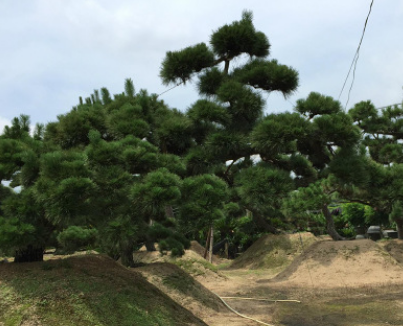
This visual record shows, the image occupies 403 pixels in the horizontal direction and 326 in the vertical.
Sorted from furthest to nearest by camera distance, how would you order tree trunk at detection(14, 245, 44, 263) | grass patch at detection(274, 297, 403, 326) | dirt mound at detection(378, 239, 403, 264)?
dirt mound at detection(378, 239, 403, 264) → grass patch at detection(274, 297, 403, 326) → tree trunk at detection(14, 245, 44, 263)

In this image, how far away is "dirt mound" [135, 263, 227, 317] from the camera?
7.51m

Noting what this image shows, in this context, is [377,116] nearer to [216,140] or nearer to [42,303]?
[216,140]

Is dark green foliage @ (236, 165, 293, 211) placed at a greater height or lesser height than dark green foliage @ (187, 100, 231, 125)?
lesser

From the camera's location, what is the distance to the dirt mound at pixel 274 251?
14852 mm

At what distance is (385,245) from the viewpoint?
497 inches

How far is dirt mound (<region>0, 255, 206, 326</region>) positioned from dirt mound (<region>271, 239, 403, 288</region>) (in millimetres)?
5721

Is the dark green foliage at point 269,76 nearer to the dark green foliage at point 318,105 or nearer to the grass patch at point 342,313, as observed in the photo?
the dark green foliage at point 318,105

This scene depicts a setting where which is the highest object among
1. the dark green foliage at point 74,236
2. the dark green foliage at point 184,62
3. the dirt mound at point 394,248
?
the dark green foliage at point 184,62

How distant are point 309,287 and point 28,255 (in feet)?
23.7

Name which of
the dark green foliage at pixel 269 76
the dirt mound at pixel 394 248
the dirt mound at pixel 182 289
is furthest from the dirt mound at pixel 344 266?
the dark green foliage at pixel 269 76

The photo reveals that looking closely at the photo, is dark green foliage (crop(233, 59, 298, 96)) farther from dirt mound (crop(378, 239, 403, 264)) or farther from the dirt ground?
dirt mound (crop(378, 239, 403, 264))

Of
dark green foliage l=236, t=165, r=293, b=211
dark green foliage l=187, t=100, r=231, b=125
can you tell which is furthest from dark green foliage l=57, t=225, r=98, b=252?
dark green foliage l=236, t=165, r=293, b=211

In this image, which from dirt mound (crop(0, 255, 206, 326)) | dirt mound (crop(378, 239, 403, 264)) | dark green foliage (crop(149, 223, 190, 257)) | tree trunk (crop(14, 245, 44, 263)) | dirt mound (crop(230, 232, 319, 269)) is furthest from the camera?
dirt mound (crop(230, 232, 319, 269))

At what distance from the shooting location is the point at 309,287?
10.2 meters
